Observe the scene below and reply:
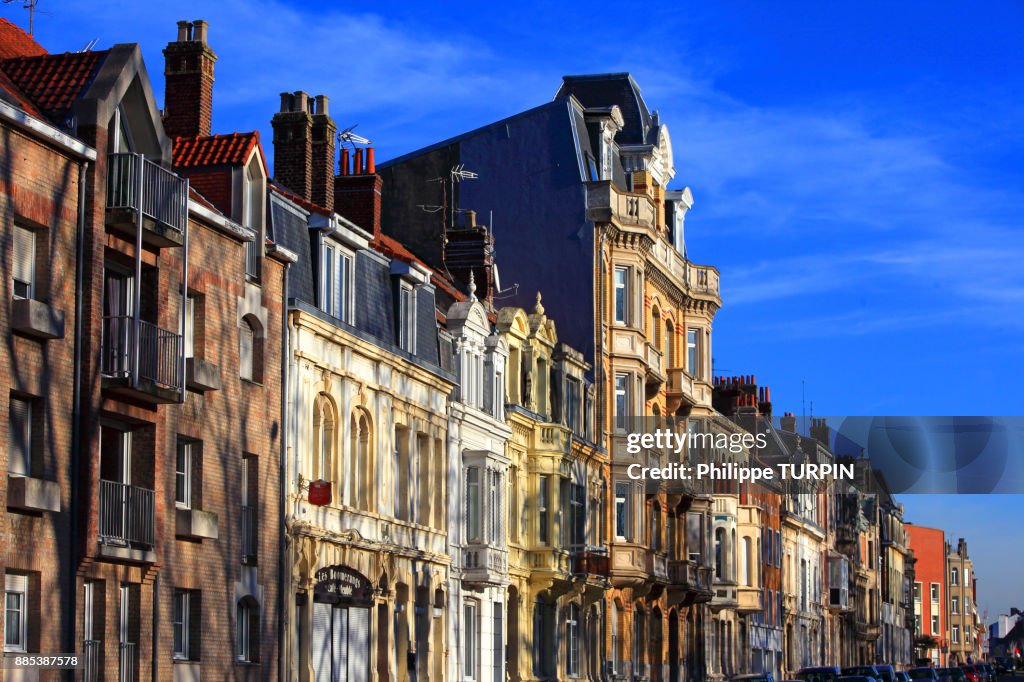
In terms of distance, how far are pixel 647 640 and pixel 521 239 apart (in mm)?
15245

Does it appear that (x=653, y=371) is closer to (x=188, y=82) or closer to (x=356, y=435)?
(x=356, y=435)

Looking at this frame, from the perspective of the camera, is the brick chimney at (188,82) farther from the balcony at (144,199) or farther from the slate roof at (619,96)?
the slate roof at (619,96)

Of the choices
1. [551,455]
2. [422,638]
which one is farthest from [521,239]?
[422,638]

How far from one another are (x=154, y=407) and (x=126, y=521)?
2.22 meters

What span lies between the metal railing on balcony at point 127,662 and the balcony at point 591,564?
1064 inches

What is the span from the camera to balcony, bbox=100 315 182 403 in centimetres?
2922

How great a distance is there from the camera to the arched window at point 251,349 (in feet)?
116

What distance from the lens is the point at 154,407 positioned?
102 ft

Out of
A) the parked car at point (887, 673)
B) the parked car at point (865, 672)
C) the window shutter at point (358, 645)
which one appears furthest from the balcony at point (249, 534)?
the parked car at point (887, 673)

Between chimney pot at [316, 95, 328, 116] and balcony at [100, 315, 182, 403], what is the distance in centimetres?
1342

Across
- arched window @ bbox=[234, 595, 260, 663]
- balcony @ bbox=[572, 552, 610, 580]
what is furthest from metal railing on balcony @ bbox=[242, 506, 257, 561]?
balcony @ bbox=[572, 552, 610, 580]

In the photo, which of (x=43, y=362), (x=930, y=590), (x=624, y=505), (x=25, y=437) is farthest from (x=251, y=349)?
(x=930, y=590)

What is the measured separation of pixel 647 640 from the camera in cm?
6631

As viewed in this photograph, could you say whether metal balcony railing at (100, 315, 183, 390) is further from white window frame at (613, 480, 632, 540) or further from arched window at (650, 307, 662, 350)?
arched window at (650, 307, 662, 350)
